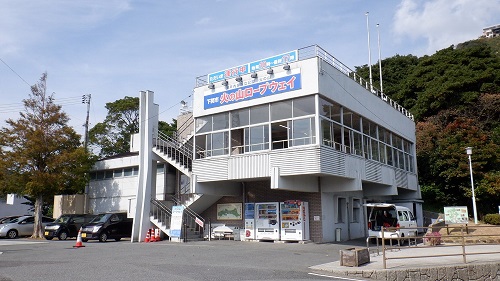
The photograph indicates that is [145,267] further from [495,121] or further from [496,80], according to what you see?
[496,80]

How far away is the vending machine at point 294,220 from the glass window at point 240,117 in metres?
4.59

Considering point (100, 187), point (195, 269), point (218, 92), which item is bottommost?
point (195, 269)


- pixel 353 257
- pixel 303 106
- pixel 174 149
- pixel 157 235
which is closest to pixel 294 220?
pixel 303 106

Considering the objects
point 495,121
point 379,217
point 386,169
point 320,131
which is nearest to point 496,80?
point 495,121

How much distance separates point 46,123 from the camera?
30.3 meters

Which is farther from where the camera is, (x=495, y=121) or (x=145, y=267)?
(x=495, y=121)

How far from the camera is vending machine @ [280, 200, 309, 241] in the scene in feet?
70.6

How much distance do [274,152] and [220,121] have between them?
4.01m

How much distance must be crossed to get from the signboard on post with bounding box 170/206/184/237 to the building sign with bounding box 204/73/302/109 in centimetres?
567

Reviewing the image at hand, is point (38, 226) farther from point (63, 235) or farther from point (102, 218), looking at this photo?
point (102, 218)

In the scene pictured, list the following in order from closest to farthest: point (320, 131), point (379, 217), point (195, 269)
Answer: point (195, 269), point (320, 131), point (379, 217)

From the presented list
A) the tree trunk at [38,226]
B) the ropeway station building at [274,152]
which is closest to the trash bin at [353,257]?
the ropeway station building at [274,152]

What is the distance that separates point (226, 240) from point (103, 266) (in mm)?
11859

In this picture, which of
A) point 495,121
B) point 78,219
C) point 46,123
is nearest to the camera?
point 78,219
